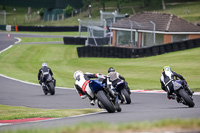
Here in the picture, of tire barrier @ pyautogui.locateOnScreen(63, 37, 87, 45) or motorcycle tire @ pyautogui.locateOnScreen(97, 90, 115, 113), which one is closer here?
motorcycle tire @ pyautogui.locateOnScreen(97, 90, 115, 113)

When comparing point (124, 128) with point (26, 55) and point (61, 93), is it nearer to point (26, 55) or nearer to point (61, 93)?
point (61, 93)

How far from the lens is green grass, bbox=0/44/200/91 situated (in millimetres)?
24817

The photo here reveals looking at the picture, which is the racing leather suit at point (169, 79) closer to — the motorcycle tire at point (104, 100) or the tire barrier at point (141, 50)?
the motorcycle tire at point (104, 100)

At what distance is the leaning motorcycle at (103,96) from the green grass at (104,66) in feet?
33.2

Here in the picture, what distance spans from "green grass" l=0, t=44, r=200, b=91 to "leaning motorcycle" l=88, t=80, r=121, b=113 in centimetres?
1011

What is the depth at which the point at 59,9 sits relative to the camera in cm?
9081

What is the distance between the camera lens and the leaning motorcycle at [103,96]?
10.6m

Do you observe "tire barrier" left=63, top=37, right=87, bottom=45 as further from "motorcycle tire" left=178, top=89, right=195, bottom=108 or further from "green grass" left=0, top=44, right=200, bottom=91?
"motorcycle tire" left=178, top=89, right=195, bottom=108

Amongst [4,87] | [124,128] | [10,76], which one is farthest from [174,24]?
[124,128]

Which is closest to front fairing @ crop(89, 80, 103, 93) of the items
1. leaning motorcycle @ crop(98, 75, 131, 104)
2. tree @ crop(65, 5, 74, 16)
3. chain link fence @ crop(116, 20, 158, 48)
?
leaning motorcycle @ crop(98, 75, 131, 104)

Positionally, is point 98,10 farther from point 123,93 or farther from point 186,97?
point 186,97

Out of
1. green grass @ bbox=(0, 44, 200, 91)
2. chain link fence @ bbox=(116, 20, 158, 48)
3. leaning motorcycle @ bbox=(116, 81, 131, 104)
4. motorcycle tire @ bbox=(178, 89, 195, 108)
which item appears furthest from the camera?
chain link fence @ bbox=(116, 20, 158, 48)

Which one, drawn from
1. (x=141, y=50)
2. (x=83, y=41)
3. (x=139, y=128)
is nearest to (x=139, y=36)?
(x=141, y=50)

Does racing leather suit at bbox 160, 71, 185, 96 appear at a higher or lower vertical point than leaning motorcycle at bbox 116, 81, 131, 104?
higher
